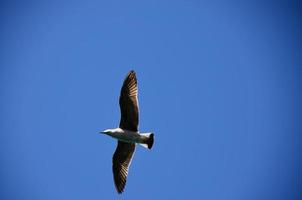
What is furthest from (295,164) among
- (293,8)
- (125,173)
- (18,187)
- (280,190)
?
(293,8)

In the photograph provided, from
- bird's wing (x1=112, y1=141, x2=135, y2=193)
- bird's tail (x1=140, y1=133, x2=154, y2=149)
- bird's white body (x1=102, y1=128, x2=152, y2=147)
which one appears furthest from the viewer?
bird's wing (x1=112, y1=141, x2=135, y2=193)

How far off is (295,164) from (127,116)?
51641 mm

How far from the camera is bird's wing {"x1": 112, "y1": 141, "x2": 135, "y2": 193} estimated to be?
18.7m

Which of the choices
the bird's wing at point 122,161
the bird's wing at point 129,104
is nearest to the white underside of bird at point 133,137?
the bird's wing at point 129,104

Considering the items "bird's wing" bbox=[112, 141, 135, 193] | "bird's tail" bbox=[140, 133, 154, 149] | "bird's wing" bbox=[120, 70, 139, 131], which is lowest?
"bird's wing" bbox=[112, 141, 135, 193]

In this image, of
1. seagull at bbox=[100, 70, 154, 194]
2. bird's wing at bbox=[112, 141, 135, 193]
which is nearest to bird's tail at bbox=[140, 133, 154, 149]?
seagull at bbox=[100, 70, 154, 194]

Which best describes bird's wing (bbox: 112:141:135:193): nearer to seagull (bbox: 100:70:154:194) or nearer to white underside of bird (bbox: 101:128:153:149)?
seagull (bbox: 100:70:154:194)

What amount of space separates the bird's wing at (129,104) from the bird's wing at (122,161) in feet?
3.75

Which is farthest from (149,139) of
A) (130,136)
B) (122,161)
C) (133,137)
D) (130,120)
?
(122,161)

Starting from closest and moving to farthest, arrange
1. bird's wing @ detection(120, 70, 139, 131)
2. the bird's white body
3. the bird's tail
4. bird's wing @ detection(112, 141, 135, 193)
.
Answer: the bird's tail
the bird's white body
bird's wing @ detection(120, 70, 139, 131)
bird's wing @ detection(112, 141, 135, 193)

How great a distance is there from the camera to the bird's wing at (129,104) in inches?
696

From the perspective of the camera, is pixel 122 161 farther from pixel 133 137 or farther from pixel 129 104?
pixel 129 104

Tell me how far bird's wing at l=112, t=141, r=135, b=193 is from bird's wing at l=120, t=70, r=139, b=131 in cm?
114

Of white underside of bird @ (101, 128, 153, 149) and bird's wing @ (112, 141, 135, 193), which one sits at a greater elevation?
white underside of bird @ (101, 128, 153, 149)
